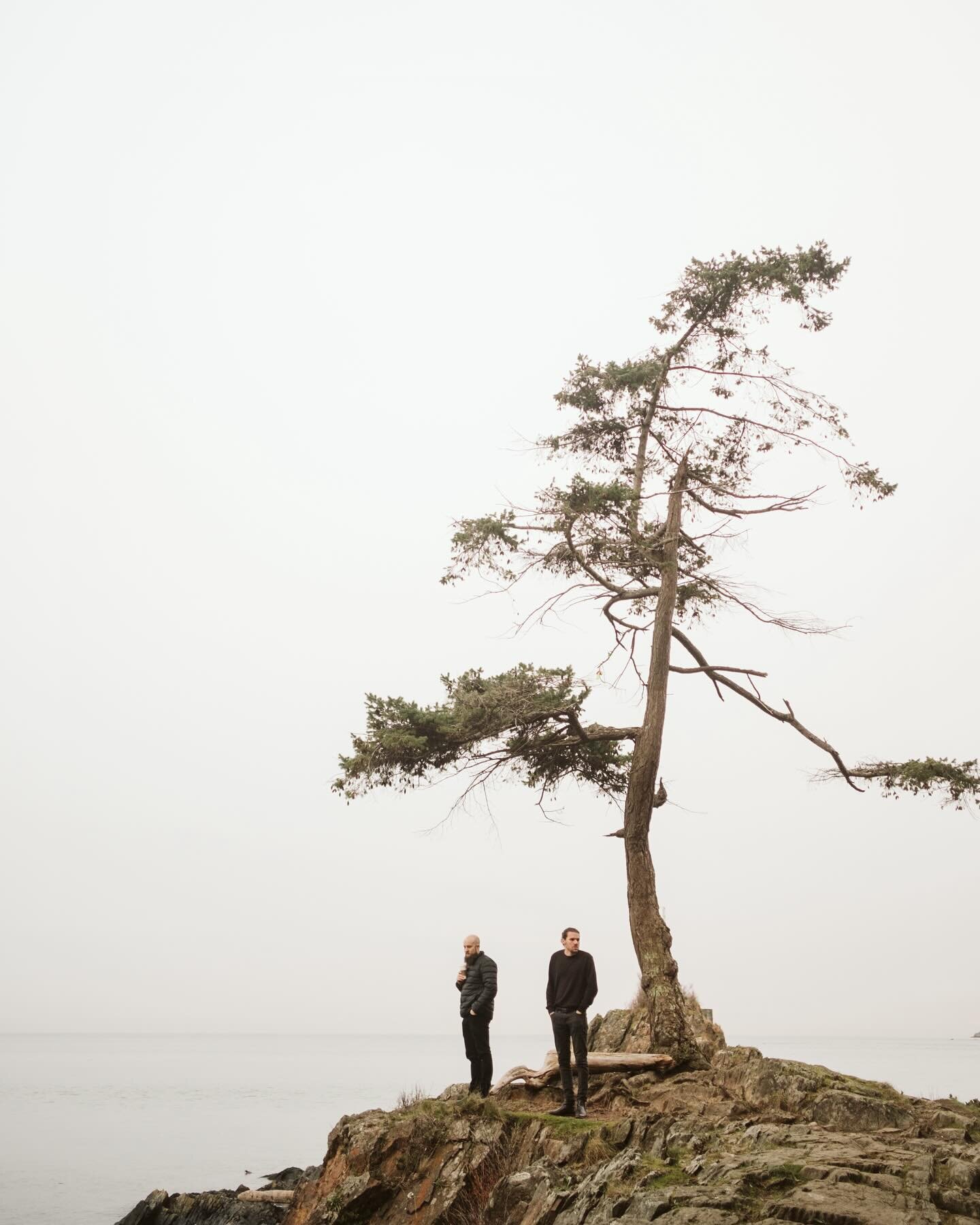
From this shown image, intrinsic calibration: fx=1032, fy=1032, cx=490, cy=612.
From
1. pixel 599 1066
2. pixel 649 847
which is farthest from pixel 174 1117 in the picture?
pixel 599 1066

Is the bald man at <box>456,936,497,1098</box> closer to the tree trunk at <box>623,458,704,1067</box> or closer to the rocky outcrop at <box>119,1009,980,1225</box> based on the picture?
the rocky outcrop at <box>119,1009,980,1225</box>

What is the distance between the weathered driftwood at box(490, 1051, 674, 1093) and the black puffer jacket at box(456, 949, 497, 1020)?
164 cm

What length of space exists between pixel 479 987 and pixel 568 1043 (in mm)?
1132

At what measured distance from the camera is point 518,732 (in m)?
16.3

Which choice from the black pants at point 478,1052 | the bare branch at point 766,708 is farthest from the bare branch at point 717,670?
the black pants at point 478,1052

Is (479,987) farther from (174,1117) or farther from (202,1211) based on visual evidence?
(174,1117)

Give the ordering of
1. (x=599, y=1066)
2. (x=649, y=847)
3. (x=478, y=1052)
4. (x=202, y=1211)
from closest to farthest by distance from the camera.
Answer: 1. (x=478, y=1052)
2. (x=599, y=1066)
3. (x=649, y=847)
4. (x=202, y=1211)

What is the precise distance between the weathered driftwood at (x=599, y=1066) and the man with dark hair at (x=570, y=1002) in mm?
1366

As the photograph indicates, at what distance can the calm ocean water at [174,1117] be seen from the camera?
26141 millimetres

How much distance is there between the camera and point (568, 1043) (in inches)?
445

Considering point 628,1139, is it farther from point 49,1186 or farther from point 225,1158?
point 225,1158

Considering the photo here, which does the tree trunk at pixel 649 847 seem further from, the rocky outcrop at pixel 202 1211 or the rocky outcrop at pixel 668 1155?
the rocky outcrop at pixel 202 1211

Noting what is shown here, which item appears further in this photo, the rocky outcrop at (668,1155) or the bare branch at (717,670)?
the bare branch at (717,670)

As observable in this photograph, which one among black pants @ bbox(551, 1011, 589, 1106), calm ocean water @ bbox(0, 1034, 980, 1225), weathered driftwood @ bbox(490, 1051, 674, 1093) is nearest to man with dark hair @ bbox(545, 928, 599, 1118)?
black pants @ bbox(551, 1011, 589, 1106)
